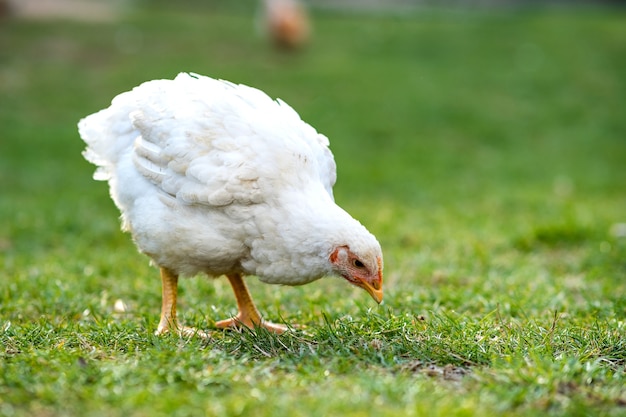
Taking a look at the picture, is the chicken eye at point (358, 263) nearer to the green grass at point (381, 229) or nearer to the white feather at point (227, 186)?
the white feather at point (227, 186)

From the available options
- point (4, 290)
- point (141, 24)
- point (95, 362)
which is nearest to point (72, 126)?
point (141, 24)

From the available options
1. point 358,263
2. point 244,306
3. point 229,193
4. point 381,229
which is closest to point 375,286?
A: point 358,263

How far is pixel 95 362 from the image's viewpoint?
3.55m

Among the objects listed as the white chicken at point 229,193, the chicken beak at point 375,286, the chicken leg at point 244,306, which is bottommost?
the chicken leg at point 244,306

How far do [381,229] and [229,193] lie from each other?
147 inches

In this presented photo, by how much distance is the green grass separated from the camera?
3.32m

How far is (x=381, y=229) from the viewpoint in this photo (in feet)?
24.6

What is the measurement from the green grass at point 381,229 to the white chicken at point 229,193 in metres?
0.37

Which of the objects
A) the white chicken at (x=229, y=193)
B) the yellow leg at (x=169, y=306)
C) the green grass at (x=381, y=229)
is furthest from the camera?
the yellow leg at (x=169, y=306)

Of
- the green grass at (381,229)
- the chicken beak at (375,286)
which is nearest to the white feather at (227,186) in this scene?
the chicken beak at (375,286)

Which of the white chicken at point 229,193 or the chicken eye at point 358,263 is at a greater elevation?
the white chicken at point 229,193

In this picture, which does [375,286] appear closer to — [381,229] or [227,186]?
[227,186]

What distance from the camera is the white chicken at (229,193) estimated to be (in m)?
3.91

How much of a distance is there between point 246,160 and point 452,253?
3027mm
